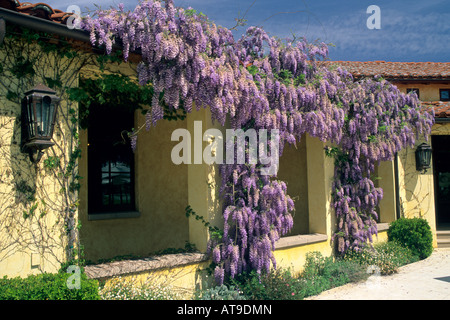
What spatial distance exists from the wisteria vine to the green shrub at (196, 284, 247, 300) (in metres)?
0.17

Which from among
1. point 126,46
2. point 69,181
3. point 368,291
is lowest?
point 368,291

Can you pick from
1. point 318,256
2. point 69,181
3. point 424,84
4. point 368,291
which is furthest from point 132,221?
point 424,84

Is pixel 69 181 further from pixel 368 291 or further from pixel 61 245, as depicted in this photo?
pixel 368 291

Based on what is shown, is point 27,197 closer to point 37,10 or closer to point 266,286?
point 37,10

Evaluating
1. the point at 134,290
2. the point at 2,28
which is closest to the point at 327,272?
the point at 134,290

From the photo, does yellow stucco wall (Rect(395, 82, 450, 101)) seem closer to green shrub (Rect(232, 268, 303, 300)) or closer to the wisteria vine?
the wisteria vine

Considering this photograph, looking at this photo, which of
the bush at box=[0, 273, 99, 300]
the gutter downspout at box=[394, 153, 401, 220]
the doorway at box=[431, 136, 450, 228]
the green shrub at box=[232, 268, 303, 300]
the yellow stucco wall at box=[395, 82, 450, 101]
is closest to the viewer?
the bush at box=[0, 273, 99, 300]

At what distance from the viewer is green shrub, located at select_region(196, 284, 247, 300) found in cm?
563

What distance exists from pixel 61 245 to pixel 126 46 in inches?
98.3

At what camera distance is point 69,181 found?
193 inches

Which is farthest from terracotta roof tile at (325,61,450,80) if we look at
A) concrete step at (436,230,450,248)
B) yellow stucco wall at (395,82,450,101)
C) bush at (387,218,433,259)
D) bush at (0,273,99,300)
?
bush at (0,273,99,300)

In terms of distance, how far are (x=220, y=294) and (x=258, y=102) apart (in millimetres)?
2806

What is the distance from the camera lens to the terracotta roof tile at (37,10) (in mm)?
4334

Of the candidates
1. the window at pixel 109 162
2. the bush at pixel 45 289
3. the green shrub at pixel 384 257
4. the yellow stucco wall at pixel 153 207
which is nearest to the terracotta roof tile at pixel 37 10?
the window at pixel 109 162
